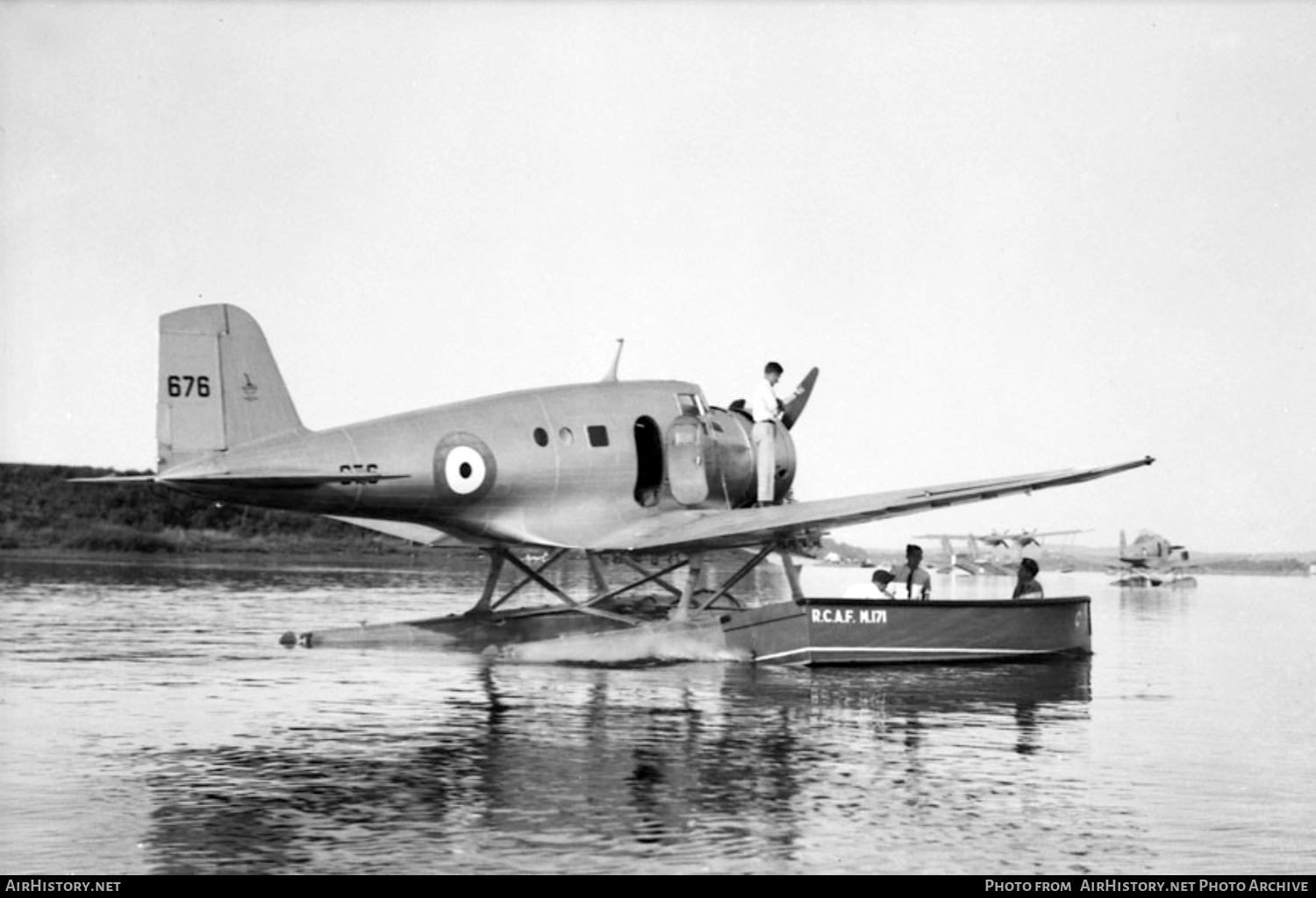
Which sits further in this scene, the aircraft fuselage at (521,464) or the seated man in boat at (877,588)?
the seated man in boat at (877,588)

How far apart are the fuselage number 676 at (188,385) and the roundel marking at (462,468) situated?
2.66 m

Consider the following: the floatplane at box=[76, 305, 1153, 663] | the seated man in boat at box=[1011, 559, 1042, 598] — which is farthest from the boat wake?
the seated man in boat at box=[1011, 559, 1042, 598]

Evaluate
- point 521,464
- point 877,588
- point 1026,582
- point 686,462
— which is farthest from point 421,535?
point 1026,582

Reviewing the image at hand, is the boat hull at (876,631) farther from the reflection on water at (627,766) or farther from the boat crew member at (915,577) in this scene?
the boat crew member at (915,577)

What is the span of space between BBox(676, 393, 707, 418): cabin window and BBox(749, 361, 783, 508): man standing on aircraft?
87cm

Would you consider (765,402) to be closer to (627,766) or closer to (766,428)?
(766,428)

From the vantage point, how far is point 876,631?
62.2 feet

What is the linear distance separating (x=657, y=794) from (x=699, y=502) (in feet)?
37.9

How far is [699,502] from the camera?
70.1ft

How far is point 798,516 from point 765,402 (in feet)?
10.7

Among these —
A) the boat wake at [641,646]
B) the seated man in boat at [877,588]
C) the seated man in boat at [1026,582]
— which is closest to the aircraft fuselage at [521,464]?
the boat wake at [641,646]

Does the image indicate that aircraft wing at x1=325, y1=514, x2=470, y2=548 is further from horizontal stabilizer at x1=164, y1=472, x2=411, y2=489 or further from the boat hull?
the boat hull

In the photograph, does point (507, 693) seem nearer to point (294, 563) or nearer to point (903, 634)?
point (903, 634)

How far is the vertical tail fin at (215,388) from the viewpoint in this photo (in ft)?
59.0
